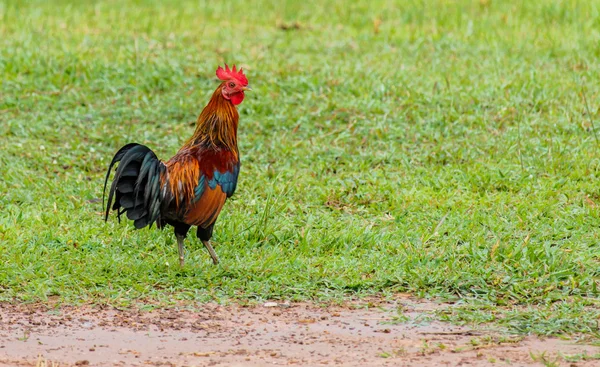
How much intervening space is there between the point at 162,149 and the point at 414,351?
4096 mm

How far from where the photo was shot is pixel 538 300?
5.33m

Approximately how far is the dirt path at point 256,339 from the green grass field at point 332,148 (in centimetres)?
23

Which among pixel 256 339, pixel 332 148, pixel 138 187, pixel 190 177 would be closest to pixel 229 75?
pixel 190 177

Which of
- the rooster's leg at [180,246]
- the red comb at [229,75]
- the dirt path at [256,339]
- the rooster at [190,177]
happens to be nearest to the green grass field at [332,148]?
the rooster's leg at [180,246]

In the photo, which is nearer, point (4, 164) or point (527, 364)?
point (527, 364)

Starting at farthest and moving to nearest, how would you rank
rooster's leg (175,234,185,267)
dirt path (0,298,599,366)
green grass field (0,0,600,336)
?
rooster's leg (175,234,185,267)
green grass field (0,0,600,336)
dirt path (0,298,599,366)

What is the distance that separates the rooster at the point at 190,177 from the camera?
17.8 ft

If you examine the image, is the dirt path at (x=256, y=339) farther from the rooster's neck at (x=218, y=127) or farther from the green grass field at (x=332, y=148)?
the rooster's neck at (x=218, y=127)

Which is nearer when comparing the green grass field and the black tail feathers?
the black tail feathers

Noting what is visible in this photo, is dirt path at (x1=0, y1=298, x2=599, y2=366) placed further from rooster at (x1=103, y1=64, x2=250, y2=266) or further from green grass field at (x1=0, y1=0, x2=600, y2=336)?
rooster at (x1=103, y1=64, x2=250, y2=266)

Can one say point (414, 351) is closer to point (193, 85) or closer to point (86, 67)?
point (193, 85)

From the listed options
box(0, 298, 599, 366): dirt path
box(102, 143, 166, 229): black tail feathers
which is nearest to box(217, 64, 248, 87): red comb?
box(102, 143, 166, 229): black tail feathers

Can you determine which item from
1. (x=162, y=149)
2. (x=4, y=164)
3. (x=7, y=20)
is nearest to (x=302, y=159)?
(x=162, y=149)

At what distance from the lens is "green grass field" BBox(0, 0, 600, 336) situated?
5676mm
